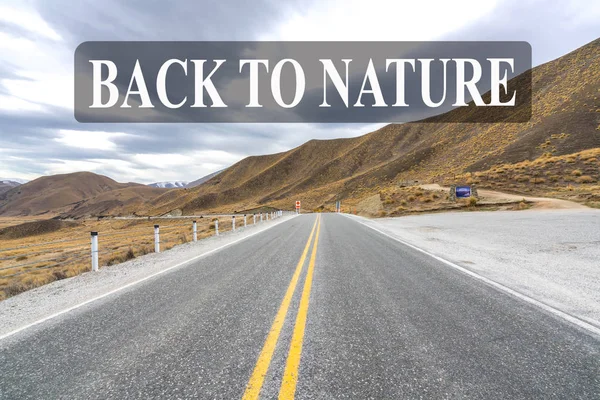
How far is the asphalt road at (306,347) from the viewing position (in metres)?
2.40

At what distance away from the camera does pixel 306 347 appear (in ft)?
9.96

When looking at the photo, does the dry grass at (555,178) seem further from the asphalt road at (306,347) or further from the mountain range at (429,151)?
the asphalt road at (306,347)

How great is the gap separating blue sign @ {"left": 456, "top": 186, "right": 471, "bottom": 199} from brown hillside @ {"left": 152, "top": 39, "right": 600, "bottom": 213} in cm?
2107

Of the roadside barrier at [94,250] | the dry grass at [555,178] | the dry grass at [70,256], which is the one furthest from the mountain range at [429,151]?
the dry grass at [70,256]

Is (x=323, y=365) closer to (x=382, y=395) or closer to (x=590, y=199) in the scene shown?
(x=382, y=395)

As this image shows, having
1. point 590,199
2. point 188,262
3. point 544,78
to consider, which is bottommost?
point 188,262

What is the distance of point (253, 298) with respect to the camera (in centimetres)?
470

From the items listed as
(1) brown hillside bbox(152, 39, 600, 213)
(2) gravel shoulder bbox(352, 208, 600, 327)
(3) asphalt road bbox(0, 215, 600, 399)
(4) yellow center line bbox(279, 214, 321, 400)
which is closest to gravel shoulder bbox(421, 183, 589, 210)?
(2) gravel shoulder bbox(352, 208, 600, 327)

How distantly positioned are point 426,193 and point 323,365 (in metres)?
36.5

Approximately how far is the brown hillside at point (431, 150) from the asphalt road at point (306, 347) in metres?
50.6

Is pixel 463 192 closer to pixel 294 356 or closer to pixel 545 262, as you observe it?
pixel 545 262

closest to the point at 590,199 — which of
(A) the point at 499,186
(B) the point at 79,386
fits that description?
(A) the point at 499,186

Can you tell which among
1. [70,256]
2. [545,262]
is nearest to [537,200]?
[545,262]

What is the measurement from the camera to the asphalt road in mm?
2398
